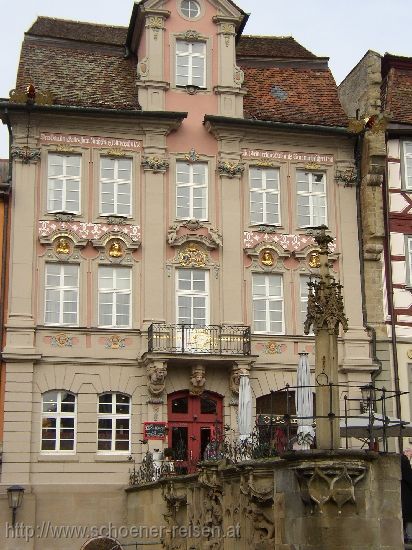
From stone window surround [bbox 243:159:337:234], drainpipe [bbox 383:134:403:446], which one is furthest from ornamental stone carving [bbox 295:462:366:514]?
stone window surround [bbox 243:159:337:234]

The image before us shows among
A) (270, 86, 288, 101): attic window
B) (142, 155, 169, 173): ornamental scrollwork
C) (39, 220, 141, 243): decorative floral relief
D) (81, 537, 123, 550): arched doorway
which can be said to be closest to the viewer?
(81, 537, 123, 550): arched doorway

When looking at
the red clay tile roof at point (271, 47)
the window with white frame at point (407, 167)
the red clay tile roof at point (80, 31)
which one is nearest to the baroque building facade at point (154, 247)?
the red clay tile roof at point (80, 31)

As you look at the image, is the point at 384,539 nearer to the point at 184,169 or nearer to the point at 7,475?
the point at 7,475

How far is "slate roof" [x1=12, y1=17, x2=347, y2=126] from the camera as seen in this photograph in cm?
3192

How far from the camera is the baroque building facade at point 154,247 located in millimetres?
28797

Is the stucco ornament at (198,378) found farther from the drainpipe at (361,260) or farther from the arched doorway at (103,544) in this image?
the drainpipe at (361,260)

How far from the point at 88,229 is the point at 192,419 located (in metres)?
6.40

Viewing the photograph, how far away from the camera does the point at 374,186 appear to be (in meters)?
32.0

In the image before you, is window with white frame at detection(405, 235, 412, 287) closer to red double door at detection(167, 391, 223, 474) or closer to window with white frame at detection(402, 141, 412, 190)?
window with white frame at detection(402, 141, 412, 190)

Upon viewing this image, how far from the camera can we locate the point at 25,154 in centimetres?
3020

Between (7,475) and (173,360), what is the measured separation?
558cm

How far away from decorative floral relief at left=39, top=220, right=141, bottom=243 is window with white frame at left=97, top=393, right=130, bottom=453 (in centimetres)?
475

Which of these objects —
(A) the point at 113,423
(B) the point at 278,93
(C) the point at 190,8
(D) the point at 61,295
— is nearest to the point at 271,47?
(B) the point at 278,93

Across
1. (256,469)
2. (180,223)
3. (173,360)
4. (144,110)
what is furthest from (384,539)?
(144,110)
